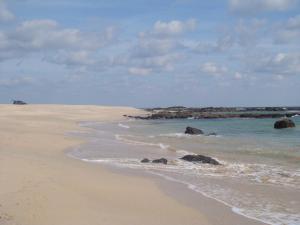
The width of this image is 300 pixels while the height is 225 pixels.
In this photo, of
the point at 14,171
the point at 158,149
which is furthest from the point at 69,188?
the point at 158,149

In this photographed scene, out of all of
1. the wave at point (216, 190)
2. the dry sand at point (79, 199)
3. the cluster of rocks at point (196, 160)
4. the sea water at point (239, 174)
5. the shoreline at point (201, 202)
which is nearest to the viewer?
the dry sand at point (79, 199)

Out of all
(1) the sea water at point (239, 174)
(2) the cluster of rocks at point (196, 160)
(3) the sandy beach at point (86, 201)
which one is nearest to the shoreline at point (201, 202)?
(3) the sandy beach at point (86, 201)

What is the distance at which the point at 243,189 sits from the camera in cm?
1313

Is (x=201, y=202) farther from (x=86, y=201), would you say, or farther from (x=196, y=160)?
(x=196, y=160)

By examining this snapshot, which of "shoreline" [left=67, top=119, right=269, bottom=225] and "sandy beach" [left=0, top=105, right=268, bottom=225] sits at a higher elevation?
"sandy beach" [left=0, top=105, right=268, bottom=225]

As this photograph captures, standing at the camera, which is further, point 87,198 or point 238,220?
point 87,198

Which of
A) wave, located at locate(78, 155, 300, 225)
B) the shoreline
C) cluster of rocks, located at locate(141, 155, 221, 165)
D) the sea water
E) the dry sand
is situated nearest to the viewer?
the dry sand

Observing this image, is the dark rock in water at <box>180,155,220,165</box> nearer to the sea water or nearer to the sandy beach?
the sea water

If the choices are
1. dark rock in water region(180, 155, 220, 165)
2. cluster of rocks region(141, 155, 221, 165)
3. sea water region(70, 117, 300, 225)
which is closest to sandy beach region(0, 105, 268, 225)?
sea water region(70, 117, 300, 225)

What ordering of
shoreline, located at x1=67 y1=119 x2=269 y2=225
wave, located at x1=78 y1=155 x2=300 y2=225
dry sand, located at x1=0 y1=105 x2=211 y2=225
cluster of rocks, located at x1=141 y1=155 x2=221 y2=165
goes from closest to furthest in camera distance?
1. dry sand, located at x1=0 y1=105 x2=211 y2=225
2. shoreline, located at x1=67 y1=119 x2=269 y2=225
3. wave, located at x1=78 y1=155 x2=300 y2=225
4. cluster of rocks, located at x1=141 y1=155 x2=221 y2=165

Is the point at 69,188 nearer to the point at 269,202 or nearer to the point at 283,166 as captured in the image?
the point at 269,202

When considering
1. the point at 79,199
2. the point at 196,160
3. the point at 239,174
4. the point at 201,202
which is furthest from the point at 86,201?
the point at 196,160

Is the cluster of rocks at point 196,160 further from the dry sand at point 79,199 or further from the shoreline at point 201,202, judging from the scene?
the dry sand at point 79,199

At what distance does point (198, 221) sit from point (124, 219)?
1509 mm
